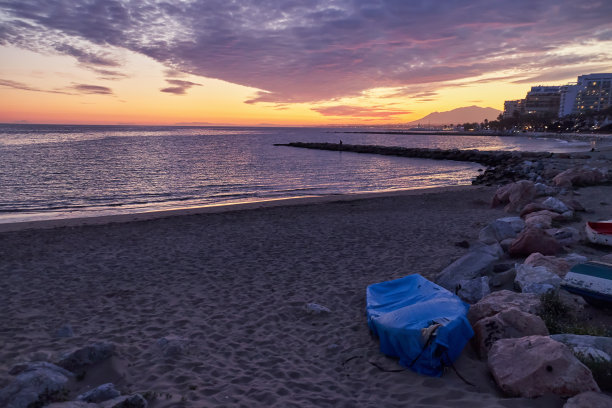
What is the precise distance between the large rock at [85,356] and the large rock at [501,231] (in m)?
8.89

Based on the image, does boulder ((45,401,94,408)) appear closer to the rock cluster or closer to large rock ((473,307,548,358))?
the rock cluster

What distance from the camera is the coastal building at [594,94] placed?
168 meters

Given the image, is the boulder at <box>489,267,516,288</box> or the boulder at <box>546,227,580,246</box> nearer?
the boulder at <box>489,267,516,288</box>

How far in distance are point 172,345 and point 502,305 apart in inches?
184

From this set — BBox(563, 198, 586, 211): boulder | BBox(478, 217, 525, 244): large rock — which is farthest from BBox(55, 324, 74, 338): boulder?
BBox(563, 198, 586, 211): boulder

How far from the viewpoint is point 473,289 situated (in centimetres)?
643

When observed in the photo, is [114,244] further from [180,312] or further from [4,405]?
[4,405]

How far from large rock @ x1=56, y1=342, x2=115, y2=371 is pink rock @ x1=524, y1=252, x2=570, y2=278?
7110 mm

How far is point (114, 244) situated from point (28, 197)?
13.3 m

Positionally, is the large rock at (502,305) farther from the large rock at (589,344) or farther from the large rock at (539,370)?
the large rock at (539,370)

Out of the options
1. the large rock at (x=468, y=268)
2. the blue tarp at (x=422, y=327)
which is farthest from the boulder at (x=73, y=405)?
the large rock at (x=468, y=268)

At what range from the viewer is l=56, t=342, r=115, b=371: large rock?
184 inches

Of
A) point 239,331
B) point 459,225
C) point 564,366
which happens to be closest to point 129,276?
point 239,331

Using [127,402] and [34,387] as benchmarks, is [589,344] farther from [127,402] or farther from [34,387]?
[34,387]
